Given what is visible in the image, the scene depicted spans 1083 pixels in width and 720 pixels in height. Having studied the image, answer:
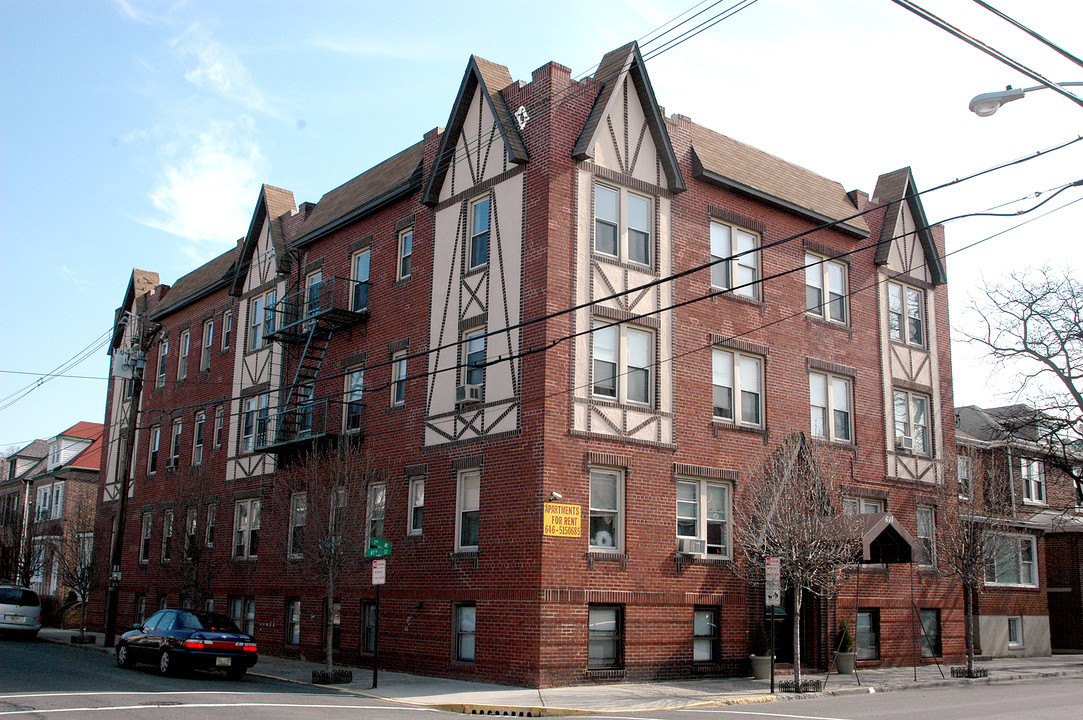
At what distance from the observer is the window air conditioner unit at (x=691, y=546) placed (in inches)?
919

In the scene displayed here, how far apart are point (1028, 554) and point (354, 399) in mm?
24623

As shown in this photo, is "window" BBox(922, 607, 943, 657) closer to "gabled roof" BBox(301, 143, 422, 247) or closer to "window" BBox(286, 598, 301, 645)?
"window" BBox(286, 598, 301, 645)

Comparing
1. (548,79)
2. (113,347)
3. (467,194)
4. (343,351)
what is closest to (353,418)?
(343,351)

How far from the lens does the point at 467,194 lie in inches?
990

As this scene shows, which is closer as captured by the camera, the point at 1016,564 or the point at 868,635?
the point at 868,635

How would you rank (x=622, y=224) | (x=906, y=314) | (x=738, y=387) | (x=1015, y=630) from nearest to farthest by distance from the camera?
(x=622, y=224) < (x=738, y=387) < (x=906, y=314) < (x=1015, y=630)

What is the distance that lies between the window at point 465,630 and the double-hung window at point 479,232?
26.3 feet

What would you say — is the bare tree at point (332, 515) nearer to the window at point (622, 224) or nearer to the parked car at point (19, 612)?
the window at point (622, 224)

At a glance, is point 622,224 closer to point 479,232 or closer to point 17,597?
point 479,232

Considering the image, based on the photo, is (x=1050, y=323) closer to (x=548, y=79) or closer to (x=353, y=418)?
(x=548, y=79)

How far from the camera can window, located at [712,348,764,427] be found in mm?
25297

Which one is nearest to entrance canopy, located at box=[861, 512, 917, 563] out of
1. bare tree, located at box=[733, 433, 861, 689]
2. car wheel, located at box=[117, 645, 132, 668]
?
bare tree, located at box=[733, 433, 861, 689]

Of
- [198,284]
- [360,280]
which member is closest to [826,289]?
[360,280]

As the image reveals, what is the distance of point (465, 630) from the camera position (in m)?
22.7
